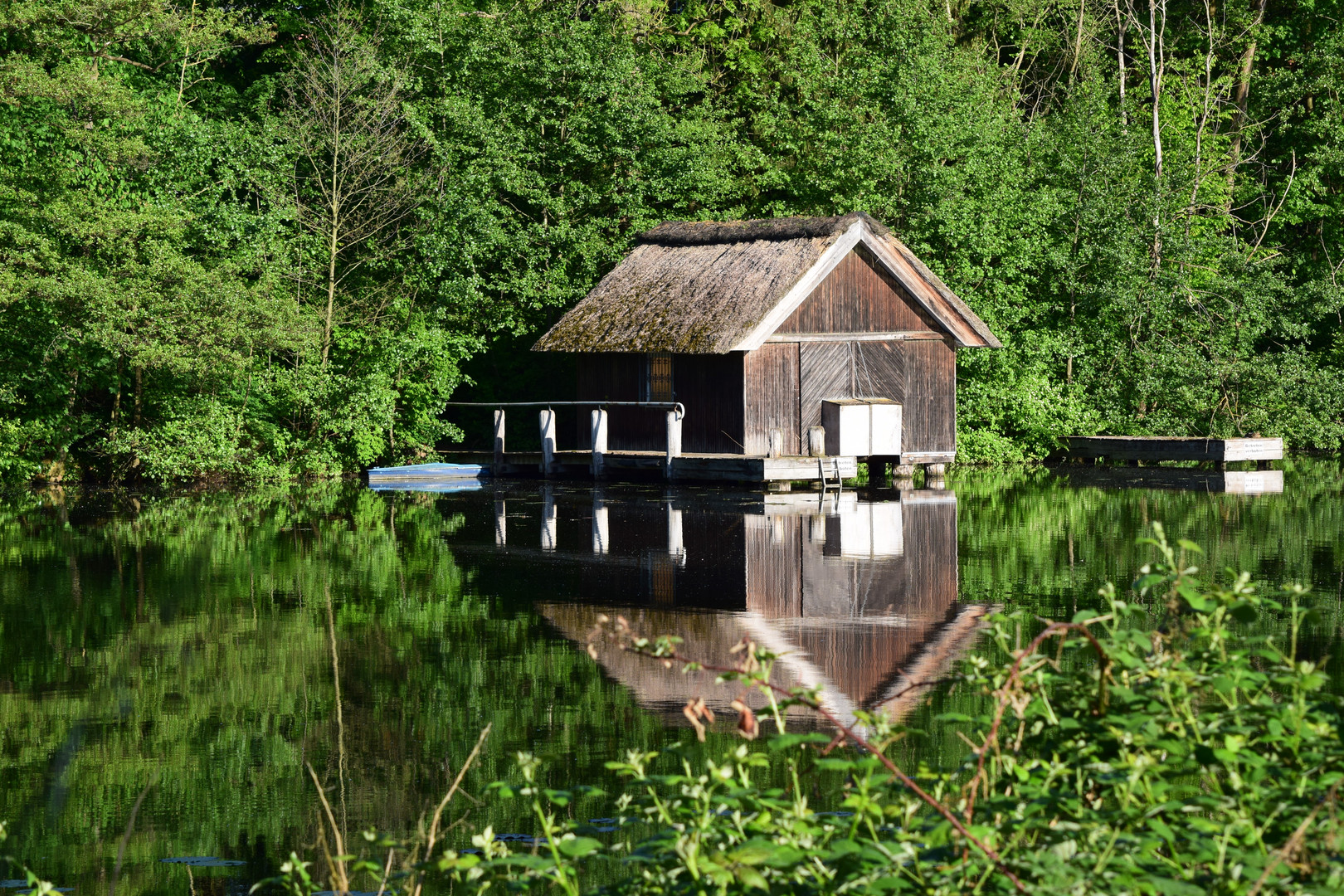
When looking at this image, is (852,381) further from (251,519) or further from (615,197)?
(251,519)

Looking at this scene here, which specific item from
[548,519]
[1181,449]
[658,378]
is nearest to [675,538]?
[548,519]

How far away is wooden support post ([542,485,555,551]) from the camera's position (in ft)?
68.8

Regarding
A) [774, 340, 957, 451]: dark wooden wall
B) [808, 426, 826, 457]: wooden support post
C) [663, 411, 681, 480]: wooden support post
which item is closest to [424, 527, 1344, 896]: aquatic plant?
[663, 411, 681, 480]: wooden support post

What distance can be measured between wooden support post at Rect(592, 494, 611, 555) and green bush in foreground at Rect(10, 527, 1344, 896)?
14124mm

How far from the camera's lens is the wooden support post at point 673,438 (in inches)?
1227

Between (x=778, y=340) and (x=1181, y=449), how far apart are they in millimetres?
10377

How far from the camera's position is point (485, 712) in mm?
10594

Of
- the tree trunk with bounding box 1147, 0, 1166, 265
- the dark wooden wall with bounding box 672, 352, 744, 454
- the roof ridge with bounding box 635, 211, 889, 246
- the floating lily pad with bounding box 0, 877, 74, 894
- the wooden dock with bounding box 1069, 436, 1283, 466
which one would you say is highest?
the tree trunk with bounding box 1147, 0, 1166, 265

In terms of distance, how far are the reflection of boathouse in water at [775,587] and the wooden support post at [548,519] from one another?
0.05 metres

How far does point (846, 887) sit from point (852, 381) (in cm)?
2849

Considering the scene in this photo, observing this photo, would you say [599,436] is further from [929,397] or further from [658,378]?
[929,397]

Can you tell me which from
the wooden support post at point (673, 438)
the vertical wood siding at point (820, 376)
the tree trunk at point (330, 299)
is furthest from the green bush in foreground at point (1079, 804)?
the tree trunk at point (330, 299)

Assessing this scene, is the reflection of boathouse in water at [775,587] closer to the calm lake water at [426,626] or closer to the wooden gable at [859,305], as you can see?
the calm lake water at [426,626]

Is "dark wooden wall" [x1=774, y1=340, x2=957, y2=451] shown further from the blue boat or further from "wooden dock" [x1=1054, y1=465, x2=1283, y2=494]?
the blue boat
